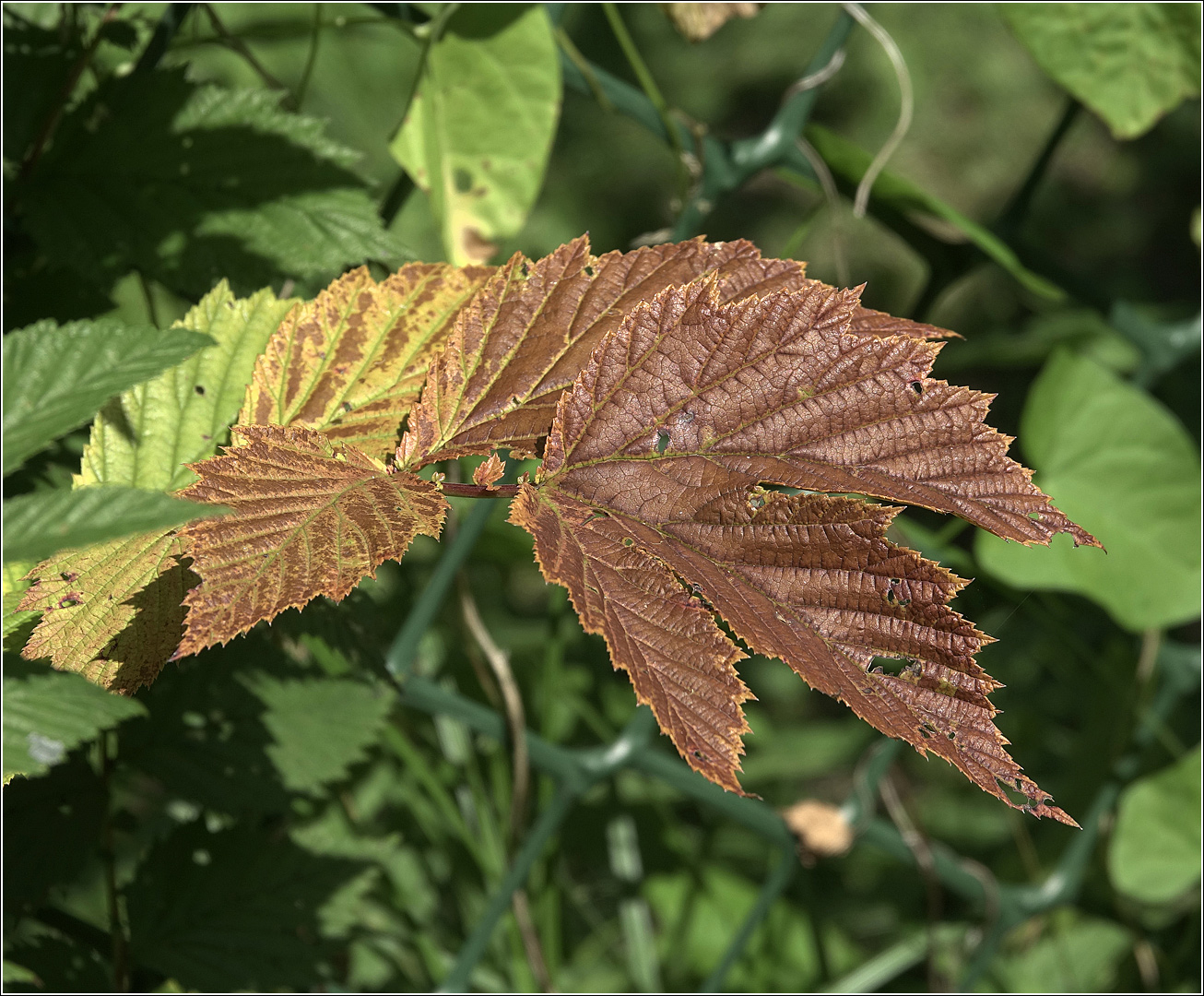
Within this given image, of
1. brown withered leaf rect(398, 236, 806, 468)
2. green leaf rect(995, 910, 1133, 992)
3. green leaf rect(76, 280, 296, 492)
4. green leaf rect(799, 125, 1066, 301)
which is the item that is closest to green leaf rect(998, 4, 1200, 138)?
green leaf rect(799, 125, 1066, 301)

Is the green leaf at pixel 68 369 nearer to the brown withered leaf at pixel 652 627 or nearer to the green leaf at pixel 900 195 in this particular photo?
the brown withered leaf at pixel 652 627

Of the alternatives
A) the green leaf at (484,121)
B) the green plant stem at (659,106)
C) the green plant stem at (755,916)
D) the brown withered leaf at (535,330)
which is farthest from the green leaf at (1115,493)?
the brown withered leaf at (535,330)

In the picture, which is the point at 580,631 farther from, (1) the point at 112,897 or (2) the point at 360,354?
(2) the point at 360,354

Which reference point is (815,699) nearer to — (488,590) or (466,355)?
(488,590)

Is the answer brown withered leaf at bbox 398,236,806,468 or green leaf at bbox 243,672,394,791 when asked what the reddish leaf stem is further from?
green leaf at bbox 243,672,394,791

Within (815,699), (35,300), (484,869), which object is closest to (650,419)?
(35,300)

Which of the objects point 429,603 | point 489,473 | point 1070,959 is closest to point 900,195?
point 429,603

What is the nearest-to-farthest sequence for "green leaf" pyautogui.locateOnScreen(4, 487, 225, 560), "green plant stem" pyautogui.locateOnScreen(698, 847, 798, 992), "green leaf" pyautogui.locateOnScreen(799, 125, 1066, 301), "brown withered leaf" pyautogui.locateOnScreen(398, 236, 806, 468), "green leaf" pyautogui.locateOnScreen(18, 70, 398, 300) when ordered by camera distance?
"green leaf" pyautogui.locateOnScreen(4, 487, 225, 560), "brown withered leaf" pyautogui.locateOnScreen(398, 236, 806, 468), "green leaf" pyautogui.locateOnScreen(18, 70, 398, 300), "green leaf" pyautogui.locateOnScreen(799, 125, 1066, 301), "green plant stem" pyautogui.locateOnScreen(698, 847, 798, 992)
